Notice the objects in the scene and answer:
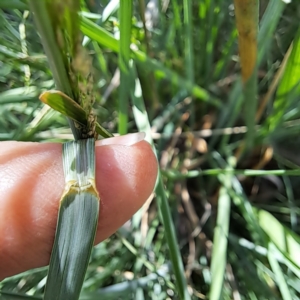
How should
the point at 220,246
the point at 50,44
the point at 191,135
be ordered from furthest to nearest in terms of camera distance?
the point at 191,135, the point at 220,246, the point at 50,44

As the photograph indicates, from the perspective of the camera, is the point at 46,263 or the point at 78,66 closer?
the point at 78,66

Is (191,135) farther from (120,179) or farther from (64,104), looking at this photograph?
(64,104)

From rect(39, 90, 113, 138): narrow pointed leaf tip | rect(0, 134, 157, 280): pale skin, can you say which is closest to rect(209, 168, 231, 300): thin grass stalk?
rect(0, 134, 157, 280): pale skin

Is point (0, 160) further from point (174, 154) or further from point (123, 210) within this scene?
point (174, 154)

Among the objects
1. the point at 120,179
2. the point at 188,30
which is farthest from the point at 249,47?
the point at 120,179

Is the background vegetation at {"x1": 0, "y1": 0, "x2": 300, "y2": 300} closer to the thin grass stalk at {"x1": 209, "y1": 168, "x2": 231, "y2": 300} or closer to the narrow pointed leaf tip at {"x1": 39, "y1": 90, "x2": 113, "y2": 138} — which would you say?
the thin grass stalk at {"x1": 209, "y1": 168, "x2": 231, "y2": 300}

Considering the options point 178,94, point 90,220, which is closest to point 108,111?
point 178,94
